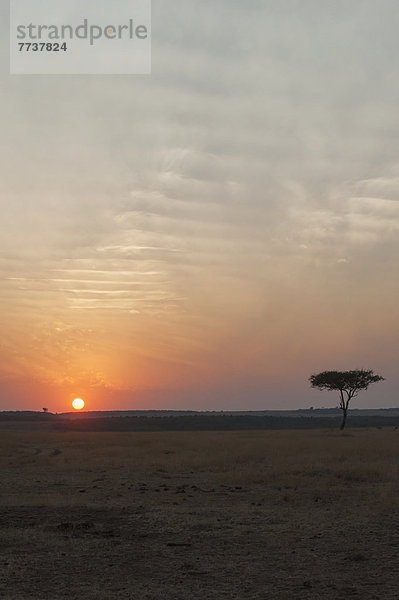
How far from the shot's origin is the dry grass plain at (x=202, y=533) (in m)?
12.9

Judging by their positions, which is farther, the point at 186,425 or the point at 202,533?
the point at 186,425

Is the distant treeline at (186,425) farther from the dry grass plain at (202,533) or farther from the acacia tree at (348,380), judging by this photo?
the dry grass plain at (202,533)

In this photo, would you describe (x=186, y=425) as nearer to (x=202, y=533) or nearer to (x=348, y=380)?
(x=348, y=380)

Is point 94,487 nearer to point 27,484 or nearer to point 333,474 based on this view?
point 27,484

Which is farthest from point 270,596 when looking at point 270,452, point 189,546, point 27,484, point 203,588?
point 270,452

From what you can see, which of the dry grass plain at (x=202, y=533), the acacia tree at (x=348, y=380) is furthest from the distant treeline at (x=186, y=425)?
the dry grass plain at (x=202, y=533)

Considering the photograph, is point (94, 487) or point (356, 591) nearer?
point (356, 591)

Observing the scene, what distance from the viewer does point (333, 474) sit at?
31375 millimetres

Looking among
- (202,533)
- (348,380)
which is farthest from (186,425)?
(202,533)

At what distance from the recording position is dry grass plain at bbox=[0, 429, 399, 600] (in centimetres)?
1293

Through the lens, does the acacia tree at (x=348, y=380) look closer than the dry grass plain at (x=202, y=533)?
No

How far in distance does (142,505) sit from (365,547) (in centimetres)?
959

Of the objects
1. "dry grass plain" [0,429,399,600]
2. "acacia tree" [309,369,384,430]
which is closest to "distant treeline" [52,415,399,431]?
"acacia tree" [309,369,384,430]

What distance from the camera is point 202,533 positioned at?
60.0 feet
